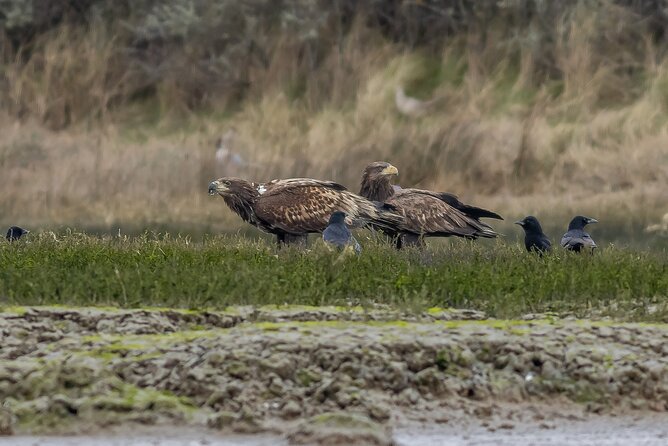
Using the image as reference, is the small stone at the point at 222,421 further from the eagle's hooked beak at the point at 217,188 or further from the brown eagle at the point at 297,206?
the eagle's hooked beak at the point at 217,188

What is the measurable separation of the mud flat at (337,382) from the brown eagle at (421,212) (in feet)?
14.4

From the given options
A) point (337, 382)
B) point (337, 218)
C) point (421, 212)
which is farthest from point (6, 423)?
point (421, 212)

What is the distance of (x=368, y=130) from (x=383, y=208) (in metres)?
9.65

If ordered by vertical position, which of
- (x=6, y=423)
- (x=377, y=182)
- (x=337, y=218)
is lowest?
(x=6, y=423)

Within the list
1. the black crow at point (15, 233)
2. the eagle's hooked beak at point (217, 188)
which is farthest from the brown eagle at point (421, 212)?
the black crow at point (15, 233)

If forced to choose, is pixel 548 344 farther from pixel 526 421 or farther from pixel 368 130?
pixel 368 130

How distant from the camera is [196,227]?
20688 mm

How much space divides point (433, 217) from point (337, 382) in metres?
5.34

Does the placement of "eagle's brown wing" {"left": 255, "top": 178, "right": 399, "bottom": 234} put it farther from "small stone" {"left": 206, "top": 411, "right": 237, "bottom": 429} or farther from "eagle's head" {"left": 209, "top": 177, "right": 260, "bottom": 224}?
"small stone" {"left": 206, "top": 411, "right": 237, "bottom": 429}

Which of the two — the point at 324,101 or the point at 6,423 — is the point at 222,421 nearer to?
the point at 6,423

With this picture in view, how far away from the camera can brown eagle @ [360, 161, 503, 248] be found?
47.3 feet

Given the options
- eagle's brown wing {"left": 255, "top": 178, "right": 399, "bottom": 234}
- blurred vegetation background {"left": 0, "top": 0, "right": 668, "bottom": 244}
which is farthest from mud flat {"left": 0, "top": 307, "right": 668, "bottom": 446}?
blurred vegetation background {"left": 0, "top": 0, "right": 668, "bottom": 244}

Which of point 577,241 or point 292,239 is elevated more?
point 577,241

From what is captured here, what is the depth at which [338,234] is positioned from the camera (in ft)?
41.7
